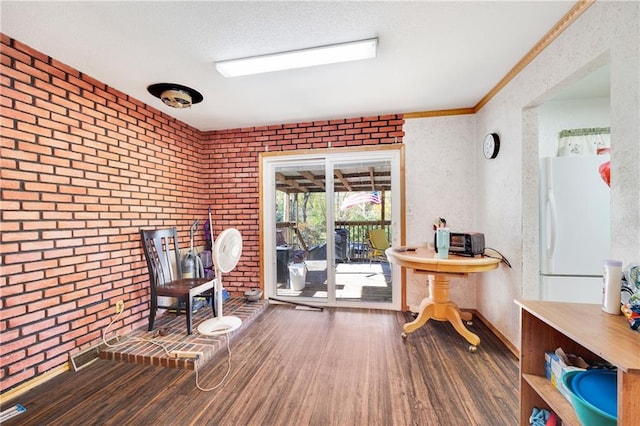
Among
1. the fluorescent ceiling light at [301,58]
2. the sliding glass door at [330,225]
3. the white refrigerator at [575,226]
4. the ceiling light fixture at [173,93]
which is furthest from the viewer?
the sliding glass door at [330,225]

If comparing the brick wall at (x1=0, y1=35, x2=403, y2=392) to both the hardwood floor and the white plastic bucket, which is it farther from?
the white plastic bucket

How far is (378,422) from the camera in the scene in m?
1.49

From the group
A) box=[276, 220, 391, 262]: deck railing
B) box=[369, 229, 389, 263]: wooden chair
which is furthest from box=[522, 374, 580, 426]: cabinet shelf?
box=[369, 229, 389, 263]: wooden chair

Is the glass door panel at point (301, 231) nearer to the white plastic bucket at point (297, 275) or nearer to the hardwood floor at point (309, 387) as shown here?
the white plastic bucket at point (297, 275)

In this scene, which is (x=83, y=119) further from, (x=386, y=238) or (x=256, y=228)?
(x=386, y=238)

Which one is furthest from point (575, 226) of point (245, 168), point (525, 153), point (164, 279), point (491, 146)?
point (164, 279)

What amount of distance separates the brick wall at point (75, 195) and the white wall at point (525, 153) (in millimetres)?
874

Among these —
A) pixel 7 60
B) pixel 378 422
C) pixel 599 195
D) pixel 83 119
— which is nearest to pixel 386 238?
pixel 599 195

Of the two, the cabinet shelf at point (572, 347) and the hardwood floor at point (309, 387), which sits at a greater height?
the cabinet shelf at point (572, 347)

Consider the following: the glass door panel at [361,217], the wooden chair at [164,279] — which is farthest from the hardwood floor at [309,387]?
the glass door panel at [361,217]

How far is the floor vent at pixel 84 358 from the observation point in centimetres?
198

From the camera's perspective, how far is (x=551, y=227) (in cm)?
199

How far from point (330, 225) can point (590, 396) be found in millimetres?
2640

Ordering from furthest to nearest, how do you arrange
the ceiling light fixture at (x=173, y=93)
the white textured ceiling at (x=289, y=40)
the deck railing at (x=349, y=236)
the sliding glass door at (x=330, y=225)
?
the deck railing at (x=349, y=236), the sliding glass door at (x=330, y=225), the ceiling light fixture at (x=173, y=93), the white textured ceiling at (x=289, y=40)
